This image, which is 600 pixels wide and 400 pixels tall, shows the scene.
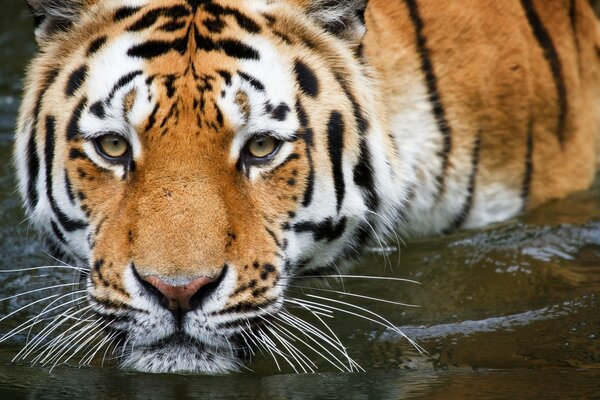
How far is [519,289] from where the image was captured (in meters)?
3.64

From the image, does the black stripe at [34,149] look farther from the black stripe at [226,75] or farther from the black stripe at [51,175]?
the black stripe at [226,75]

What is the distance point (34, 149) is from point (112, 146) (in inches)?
15.9

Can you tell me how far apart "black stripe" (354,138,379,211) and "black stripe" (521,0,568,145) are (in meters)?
1.18

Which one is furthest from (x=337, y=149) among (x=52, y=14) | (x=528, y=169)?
(x=528, y=169)

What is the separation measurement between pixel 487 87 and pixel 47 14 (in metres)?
1.55

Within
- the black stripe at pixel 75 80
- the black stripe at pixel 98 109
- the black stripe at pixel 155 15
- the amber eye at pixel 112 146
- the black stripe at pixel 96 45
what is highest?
the black stripe at pixel 155 15

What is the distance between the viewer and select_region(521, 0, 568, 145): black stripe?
13.3 feet

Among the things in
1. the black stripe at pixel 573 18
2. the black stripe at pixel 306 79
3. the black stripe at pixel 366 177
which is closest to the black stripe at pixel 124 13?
the black stripe at pixel 306 79

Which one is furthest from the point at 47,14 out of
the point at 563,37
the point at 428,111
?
the point at 563,37

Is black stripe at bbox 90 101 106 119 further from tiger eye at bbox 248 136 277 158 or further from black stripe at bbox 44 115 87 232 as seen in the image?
tiger eye at bbox 248 136 277 158

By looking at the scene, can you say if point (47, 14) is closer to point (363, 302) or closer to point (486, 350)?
point (363, 302)

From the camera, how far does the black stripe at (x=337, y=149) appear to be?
3043mm

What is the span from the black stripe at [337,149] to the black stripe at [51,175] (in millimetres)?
756

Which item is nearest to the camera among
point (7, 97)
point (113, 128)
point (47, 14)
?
point (113, 128)
